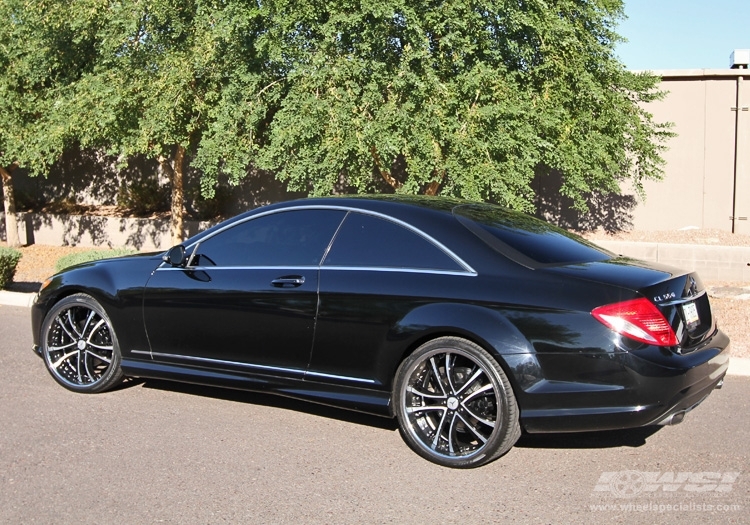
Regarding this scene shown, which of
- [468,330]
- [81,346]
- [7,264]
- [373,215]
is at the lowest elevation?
[81,346]

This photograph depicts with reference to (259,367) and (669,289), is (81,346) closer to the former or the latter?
(259,367)

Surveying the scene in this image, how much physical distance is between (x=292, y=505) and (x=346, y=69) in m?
8.33

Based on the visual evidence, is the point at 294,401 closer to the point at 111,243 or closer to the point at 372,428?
the point at 372,428

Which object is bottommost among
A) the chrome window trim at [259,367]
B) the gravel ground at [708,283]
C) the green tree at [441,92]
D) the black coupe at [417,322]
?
the gravel ground at [708,283]

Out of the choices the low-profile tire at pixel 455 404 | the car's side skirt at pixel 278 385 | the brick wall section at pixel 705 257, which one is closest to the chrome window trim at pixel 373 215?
the low-profile tire at pixel 455 404

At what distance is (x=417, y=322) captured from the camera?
16.8 ft

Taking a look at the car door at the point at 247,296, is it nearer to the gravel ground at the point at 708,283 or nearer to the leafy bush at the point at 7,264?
the gravel ground at the point at 708,283

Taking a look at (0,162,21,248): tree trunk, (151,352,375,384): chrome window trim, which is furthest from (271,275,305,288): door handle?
(0,162,21,248): tree trunk

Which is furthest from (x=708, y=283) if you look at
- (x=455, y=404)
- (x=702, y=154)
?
(x=455, y=404)

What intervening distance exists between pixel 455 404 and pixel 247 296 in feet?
5.63

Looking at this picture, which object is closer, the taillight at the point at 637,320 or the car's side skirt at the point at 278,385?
the taillight at the point at 637,320

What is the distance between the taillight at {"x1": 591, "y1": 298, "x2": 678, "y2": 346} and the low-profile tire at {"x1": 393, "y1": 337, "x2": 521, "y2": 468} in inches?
27.3

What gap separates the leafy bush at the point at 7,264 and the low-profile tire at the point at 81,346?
20.4 ft

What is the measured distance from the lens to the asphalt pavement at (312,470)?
434 cm
